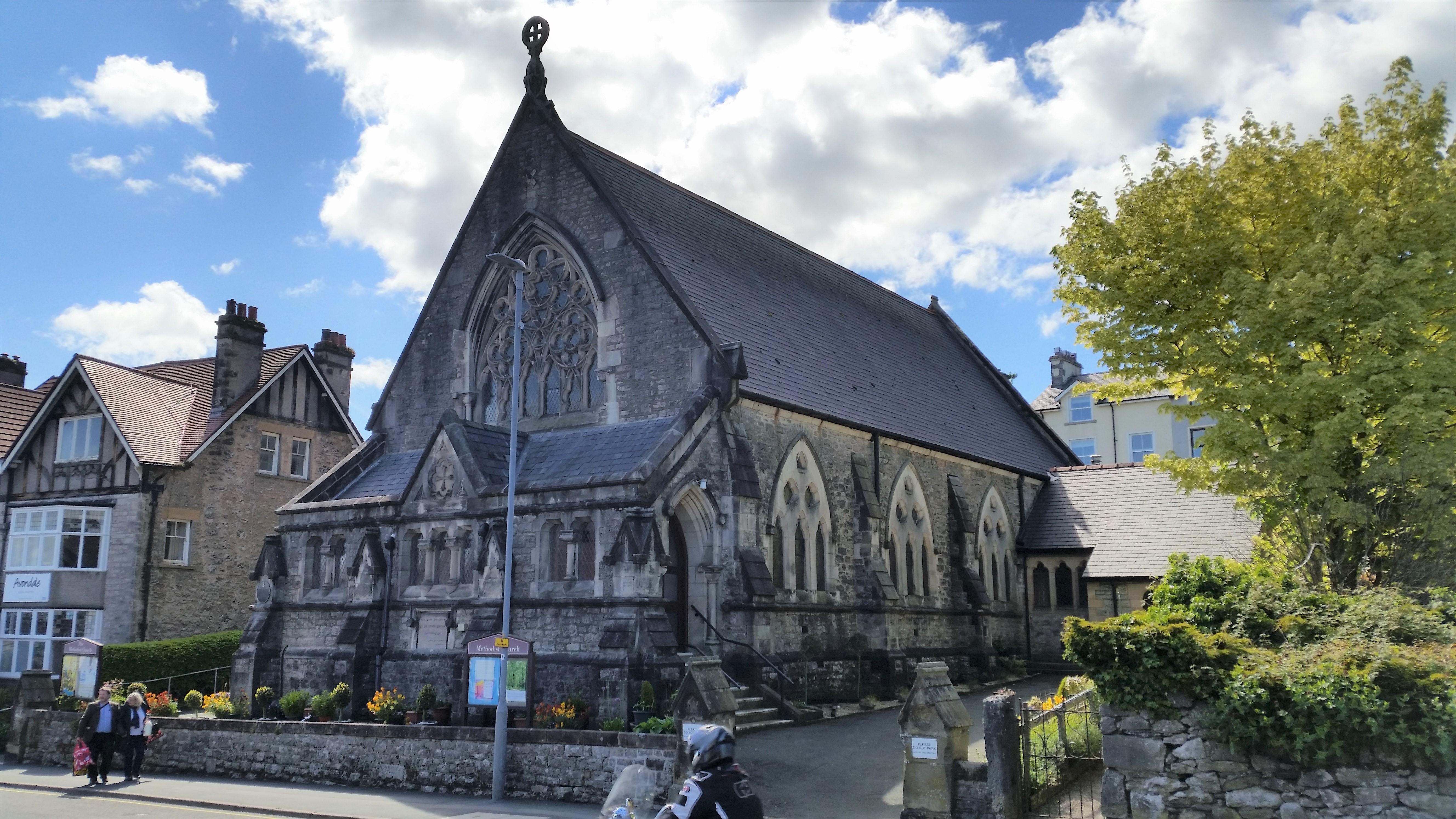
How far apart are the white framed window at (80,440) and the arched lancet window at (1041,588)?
90.9 ft

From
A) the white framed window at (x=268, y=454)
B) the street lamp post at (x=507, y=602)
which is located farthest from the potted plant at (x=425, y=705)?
the white framed window at (x=268, y=454)

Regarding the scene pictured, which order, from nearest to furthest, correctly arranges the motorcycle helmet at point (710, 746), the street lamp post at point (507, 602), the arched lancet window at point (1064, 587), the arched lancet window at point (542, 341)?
the motorcycle helmet at point (710, 746) < the street lamp post at point (507, 602) < the arched lancet window at point (542, 341) < the arched lancet window at point (1064, 587)

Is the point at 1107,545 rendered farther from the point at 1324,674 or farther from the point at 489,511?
the point at 1324,674

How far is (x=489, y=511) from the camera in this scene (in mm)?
20422

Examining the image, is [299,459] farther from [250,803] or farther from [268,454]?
[250,803]

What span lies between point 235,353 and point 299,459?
13.3 feet

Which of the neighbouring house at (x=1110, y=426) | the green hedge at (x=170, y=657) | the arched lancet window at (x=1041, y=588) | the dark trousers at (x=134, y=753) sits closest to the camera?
the dark trousers at (x=134, y=753)

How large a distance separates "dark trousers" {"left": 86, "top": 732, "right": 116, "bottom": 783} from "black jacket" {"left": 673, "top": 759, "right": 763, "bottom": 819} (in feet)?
56.0

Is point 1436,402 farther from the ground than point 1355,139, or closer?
closer

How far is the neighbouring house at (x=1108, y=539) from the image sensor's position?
1143 inches

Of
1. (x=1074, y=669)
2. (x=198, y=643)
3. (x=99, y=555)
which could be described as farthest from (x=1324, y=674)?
(x=99, y=555)

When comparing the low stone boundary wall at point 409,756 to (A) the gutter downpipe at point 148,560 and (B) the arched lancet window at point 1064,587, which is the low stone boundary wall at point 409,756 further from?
(B) the arched lancet window at point 1064,587

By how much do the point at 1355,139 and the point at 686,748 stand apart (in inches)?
529

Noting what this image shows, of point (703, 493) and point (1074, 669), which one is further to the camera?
point (1074, 669)
